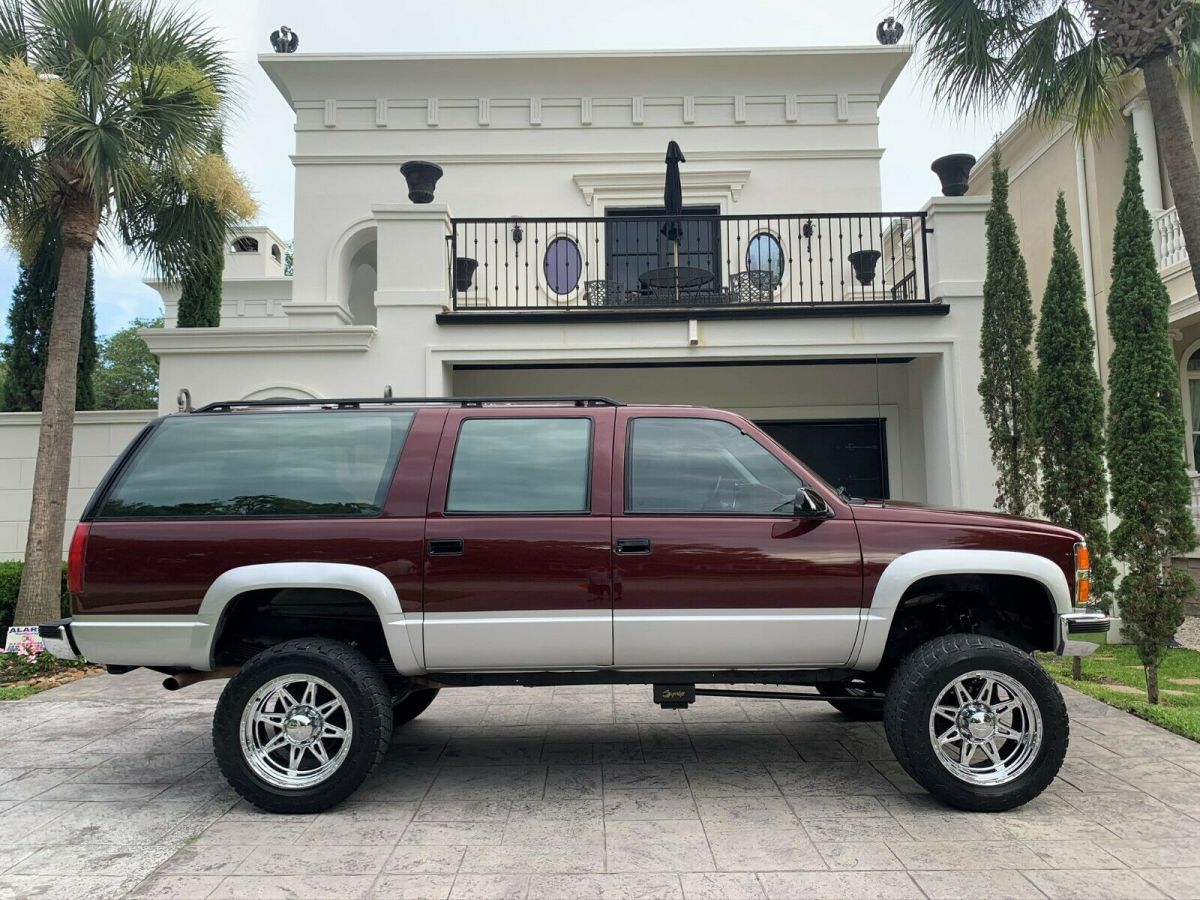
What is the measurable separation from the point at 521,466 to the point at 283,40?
12.1m

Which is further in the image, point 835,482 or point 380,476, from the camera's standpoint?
point 835,482

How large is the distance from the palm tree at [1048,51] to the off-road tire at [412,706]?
8.09 m

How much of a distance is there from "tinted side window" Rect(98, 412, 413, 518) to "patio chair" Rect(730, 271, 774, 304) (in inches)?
267

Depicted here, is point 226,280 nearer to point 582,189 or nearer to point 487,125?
point 487,125

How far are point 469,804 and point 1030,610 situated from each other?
10.4ft

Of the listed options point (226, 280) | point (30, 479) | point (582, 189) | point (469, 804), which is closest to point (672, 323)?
point (582, 189)

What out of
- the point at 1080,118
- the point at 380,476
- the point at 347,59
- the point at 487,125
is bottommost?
the point at 380,476

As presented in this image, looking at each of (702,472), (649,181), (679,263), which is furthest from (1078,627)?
(649,181)

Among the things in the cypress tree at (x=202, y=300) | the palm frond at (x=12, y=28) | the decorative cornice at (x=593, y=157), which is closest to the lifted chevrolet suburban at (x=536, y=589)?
the palm frond at (x=12, y=28)

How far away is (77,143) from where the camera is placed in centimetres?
797

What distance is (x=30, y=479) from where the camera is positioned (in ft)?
34.1

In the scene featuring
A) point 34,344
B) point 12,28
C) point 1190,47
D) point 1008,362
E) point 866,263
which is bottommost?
point 1008,362

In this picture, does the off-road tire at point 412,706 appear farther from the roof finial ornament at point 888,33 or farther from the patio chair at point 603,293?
the roof finial ornament at point 888,33

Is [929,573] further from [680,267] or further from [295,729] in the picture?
[680,267]
